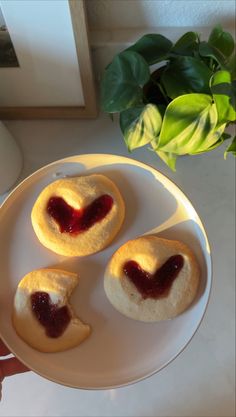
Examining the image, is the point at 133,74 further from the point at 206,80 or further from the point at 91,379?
the point at 91,379

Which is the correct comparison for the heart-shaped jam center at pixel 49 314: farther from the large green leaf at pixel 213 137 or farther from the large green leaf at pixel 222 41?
the large green leaf at pixel 222 41

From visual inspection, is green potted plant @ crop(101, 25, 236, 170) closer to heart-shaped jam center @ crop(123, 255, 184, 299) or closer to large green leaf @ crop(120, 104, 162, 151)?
large green leaf @ crop(120, 104, 162, 151)

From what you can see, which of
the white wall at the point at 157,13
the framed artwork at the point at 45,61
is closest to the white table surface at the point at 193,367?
the framed artwork at the point at 45,61

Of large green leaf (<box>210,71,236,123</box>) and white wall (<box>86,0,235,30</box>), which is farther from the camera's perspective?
white wall (<box>86,0,235,30</box>)

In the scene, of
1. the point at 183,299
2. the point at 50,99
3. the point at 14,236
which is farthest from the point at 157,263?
the point at 50,99

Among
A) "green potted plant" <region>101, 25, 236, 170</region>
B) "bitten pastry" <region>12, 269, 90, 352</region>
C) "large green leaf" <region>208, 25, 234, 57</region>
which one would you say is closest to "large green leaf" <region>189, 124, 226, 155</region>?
"green potted plant" <region>101, 25, 236, 170</region>

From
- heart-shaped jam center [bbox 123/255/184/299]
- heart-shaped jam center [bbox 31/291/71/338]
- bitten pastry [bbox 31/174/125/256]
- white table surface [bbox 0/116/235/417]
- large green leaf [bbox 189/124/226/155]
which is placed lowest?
white table surface [bbox 0/116/235/417]

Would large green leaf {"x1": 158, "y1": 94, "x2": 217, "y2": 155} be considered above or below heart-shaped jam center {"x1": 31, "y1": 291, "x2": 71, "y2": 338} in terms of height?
above
